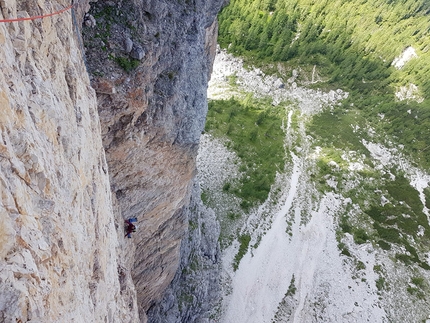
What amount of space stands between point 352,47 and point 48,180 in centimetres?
8807

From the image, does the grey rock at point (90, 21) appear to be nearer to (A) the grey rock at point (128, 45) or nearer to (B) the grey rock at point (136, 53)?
(A) the grey rock at point (128, 45)

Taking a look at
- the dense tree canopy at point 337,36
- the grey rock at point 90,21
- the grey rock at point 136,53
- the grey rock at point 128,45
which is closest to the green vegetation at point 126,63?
the grey rock at point 136,53

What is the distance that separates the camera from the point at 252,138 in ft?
154

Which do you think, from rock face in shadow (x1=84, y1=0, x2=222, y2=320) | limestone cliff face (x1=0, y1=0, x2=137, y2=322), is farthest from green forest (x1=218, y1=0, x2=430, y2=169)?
limestone cliff face (x1=0, y1=0, x2=137, y2=322)

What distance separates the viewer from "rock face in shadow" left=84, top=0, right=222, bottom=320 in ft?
34.4

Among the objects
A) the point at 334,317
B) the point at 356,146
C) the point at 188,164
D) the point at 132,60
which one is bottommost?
the point at 334,317

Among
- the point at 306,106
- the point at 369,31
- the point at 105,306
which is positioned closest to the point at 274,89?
the point at 306,106

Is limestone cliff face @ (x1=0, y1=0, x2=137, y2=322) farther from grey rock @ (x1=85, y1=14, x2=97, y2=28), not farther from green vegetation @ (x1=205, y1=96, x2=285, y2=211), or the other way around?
green vegetation @ (x1=205, y1=96, x2=285, y2=211)

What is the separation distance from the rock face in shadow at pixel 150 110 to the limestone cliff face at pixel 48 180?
7.31 feet

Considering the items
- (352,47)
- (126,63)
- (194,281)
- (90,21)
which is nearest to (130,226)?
(126,63)

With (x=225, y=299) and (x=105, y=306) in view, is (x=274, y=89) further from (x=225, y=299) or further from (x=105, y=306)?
(x=105, y=306)

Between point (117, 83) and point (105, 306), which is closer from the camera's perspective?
point (105, 306)

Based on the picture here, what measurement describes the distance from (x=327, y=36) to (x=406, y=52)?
23.5m

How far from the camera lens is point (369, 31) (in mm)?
81500
